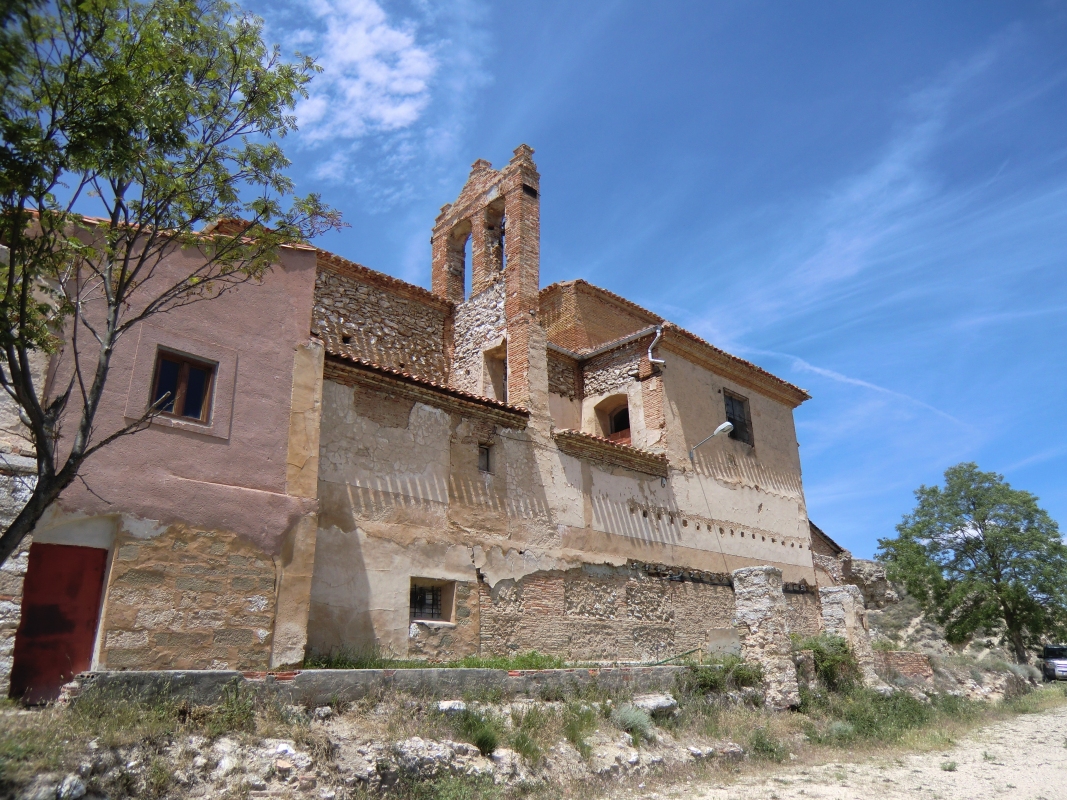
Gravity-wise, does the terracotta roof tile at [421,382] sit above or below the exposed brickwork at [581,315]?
below

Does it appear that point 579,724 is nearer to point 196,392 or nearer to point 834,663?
point 196,392

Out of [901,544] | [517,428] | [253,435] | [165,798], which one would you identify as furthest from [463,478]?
[901,544]

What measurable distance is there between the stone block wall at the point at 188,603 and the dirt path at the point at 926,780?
206 inches

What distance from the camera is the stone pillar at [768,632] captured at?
13.4 meters

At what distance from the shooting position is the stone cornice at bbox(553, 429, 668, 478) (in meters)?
15.3

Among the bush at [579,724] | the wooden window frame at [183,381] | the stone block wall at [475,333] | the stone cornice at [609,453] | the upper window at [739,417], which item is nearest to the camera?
the wooden window frame at [183,381]

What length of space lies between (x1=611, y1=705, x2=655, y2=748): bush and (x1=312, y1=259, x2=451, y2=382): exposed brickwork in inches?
335

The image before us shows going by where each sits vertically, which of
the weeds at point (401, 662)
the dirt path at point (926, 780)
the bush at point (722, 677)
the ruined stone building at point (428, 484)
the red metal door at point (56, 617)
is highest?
the ruined stone building at point (428, 484)

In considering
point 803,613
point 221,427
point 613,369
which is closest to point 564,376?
point 613,369

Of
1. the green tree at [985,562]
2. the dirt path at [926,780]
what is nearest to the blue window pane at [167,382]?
the dirt path at [926,780]

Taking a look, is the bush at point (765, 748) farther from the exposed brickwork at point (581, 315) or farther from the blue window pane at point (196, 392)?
the exposed brickwork at point (581, 315)

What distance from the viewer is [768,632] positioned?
13734mm

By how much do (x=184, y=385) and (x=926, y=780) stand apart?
11021 mm

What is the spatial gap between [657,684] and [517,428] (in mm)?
5173
